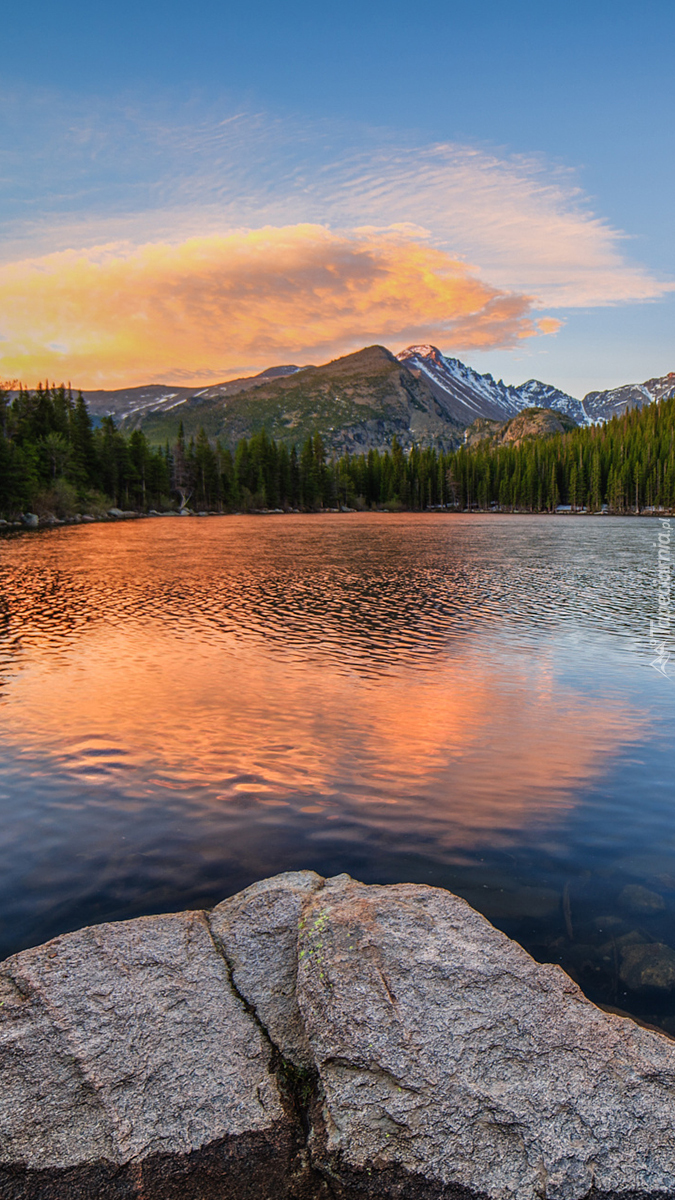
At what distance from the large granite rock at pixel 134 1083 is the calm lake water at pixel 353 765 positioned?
2149 millimetres

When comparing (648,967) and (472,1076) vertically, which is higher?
(472,1076)

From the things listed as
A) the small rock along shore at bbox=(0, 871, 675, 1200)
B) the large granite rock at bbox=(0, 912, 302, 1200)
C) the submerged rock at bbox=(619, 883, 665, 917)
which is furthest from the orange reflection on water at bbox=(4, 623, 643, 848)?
the large granite rock at bbox=(0, 912, 302, 1200)

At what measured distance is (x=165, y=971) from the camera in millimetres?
5145

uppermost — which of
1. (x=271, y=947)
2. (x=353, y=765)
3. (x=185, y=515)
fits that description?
(x=185, y=515)

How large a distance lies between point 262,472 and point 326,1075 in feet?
532

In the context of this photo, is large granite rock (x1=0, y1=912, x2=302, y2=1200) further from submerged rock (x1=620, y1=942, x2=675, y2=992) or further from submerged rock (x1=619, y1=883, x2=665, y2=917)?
submerged rock (x1=619, y1=883, x2=665, y2=917)

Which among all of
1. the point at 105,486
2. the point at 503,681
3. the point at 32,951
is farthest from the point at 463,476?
the point at 32,951

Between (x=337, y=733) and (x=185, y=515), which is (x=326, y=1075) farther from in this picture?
(x=185, y=515)

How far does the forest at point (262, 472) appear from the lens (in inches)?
3784

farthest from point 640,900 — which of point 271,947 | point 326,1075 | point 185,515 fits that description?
point 185,515

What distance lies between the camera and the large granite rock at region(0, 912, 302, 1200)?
368cm

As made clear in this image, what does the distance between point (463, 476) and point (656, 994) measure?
661 ft

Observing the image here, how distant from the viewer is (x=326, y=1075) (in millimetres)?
4062

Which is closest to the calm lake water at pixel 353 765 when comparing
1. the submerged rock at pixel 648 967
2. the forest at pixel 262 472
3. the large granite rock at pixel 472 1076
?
the submerged rock at pixel 648 967
